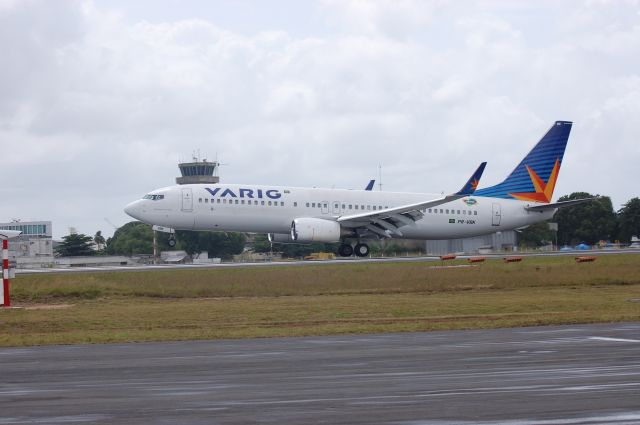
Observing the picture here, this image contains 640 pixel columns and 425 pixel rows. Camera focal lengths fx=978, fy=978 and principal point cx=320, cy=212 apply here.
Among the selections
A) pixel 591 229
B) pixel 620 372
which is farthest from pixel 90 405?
pixel 591 229

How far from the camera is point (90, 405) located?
11.0m

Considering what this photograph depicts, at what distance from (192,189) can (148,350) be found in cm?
3336

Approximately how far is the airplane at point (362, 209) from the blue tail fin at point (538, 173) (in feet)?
0.19

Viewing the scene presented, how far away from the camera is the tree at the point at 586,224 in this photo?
3472 inches

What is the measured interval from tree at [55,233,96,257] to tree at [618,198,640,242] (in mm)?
47819

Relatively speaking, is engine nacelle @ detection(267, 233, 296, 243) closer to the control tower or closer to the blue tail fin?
the blue tail fin

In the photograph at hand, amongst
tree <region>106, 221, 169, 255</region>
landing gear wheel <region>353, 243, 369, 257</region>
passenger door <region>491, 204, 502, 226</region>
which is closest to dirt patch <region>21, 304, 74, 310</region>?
landing gear wheel <region>353, 243, 369, 257</region>

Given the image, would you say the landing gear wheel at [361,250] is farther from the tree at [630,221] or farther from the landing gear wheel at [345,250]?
the tree at [630,221]

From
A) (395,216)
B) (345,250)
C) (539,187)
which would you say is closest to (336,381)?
(395,216)

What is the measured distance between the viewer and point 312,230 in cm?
5106

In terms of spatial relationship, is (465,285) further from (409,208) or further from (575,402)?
(575,402)

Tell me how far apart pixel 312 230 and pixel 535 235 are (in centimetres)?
3344

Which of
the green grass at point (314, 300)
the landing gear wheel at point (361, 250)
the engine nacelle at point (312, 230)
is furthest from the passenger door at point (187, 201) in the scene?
the green grass at point (314, 300)

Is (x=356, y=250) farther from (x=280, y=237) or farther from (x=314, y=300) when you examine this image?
(x=314, y=300)
